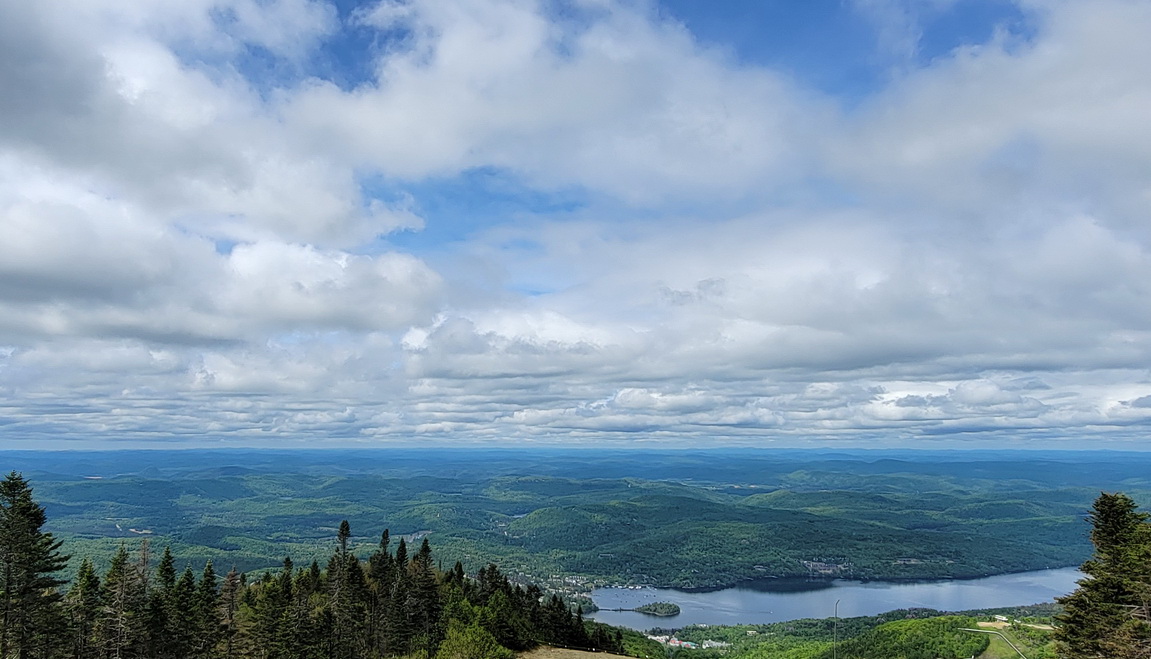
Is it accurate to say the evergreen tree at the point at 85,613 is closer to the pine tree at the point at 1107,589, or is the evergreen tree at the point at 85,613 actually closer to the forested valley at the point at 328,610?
the forested valley at the point at 328,610

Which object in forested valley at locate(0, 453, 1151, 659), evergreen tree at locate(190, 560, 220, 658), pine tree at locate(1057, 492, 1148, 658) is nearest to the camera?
pine tree at locate(1057, 492, 1148, 658)

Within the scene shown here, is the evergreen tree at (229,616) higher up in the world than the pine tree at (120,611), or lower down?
lower down

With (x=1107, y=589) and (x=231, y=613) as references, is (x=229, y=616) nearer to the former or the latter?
(x=231, y=613)

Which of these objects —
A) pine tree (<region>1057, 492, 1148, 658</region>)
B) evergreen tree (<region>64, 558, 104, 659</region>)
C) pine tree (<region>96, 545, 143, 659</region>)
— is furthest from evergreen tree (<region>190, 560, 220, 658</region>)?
pine tree (<region>1057, 492, 1148, 658</region>)

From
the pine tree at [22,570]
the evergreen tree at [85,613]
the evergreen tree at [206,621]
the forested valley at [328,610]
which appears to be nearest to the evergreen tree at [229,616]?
the forested valley at [328,610]

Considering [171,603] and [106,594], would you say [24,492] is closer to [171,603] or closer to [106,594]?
[106,594]

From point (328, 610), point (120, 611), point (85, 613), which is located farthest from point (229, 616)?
point (120, 611)

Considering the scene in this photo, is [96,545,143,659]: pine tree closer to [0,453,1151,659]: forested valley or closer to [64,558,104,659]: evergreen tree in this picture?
[0,453,1151,659]: forested valley
